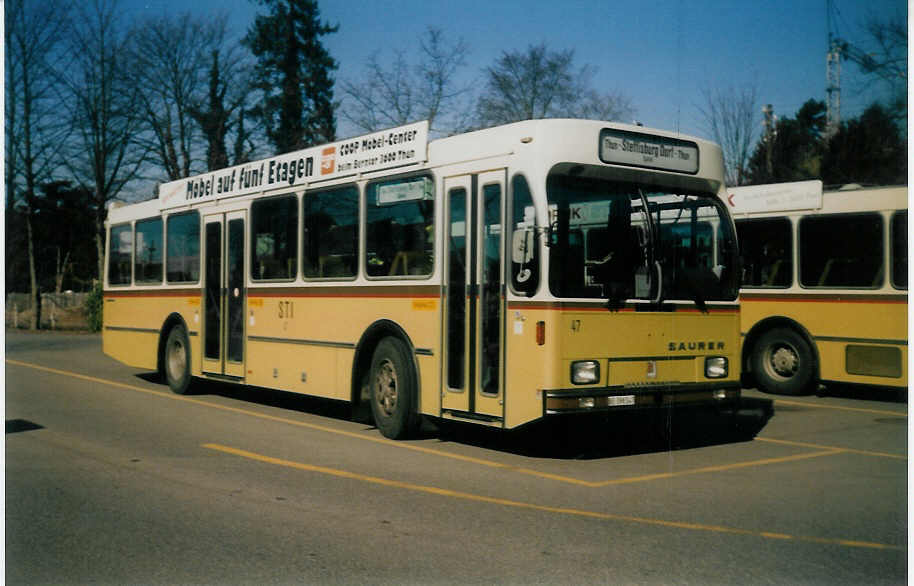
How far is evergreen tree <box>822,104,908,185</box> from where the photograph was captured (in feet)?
28.4

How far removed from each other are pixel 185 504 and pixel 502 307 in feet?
10.7

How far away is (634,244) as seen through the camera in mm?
8477

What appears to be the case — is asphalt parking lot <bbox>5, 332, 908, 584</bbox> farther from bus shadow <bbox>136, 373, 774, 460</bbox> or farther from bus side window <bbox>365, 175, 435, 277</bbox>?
bus side window <bbox>365, 175, 435, 277</bbox>

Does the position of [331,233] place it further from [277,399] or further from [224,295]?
[277,399]

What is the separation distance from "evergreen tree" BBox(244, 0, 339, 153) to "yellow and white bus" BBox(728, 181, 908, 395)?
24.2ft

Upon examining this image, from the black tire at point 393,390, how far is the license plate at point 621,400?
7.02ft

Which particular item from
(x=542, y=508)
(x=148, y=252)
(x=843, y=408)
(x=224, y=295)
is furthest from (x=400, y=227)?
(x=148, y=252)

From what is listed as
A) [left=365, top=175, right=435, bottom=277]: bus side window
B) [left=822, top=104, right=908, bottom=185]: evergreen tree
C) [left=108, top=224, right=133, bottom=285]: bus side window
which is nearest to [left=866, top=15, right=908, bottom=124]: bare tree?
[left=822, top=104, right=908, bottom=185]: evergreen tree

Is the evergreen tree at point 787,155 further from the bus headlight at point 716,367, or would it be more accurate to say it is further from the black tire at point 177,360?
the black tire at point 177,360

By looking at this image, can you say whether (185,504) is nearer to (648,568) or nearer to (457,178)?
(648,568)

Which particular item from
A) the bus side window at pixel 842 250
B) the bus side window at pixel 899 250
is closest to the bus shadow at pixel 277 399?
the bus side window at pixel 842 250

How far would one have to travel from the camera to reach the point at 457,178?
9203 millimetres

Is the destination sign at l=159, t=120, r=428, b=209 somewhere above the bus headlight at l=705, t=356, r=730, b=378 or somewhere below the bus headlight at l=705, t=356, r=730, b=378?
above

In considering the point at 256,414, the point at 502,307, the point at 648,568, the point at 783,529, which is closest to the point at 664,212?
the point at 502,307
